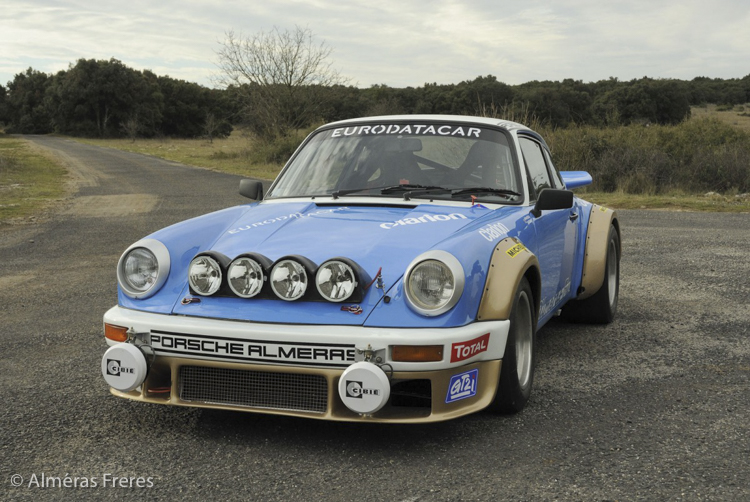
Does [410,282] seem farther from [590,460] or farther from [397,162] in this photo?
[397,162]

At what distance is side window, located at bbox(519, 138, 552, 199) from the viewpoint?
4916 millimetres

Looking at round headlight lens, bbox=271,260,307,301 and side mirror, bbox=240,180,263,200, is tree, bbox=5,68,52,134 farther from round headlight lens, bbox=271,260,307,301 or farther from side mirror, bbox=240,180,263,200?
round headlight lens, bbox=271,260,307,301

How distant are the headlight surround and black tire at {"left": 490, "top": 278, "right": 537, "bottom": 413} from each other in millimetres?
949

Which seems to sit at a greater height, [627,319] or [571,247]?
[571,247]

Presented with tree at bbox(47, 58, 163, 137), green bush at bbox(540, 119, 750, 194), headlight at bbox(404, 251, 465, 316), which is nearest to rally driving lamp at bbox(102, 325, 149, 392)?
headlight at bbox(404, 251, 465, 316)

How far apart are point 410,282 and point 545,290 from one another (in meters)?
1.40

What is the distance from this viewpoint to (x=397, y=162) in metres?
4.71

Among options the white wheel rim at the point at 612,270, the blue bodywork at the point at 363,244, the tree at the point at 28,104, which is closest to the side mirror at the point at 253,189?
the blue bodywork at the point at 363,244

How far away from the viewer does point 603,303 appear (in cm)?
584

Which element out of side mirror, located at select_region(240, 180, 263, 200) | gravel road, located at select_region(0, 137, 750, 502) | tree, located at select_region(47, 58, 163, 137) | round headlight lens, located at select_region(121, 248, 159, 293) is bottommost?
gravel road, located at select_region(0, 137, 750, 502)

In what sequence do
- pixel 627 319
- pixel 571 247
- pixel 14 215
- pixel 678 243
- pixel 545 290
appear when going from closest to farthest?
pixel 545 290
pixel 571 247
pixel 627 319
pixel 678 243
pixel 14 215

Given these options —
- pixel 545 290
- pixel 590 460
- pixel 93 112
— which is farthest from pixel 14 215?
pixel 93 112

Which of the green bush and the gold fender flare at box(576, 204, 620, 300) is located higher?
the green bush

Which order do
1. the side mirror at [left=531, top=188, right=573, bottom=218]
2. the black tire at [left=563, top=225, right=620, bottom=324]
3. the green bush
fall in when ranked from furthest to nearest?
the green bush → the black tire at [left=563, top=225, right=620, bottom=324] → the side mirror at [left=531, top=188, right=573, bottom=218]
